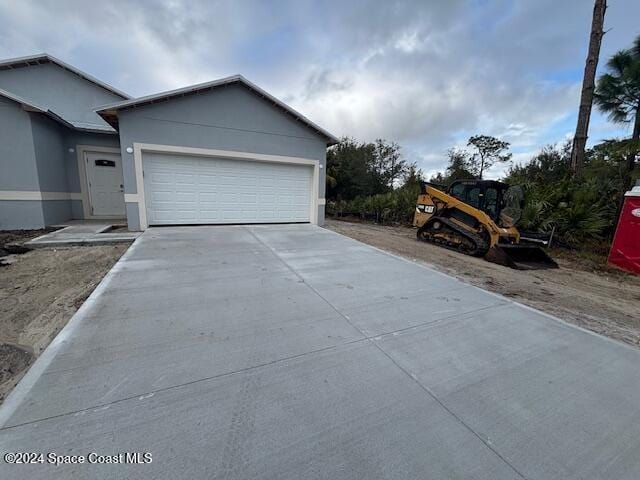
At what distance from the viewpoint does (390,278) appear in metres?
4.31

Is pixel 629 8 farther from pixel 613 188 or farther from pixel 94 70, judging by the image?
pixel 94 70

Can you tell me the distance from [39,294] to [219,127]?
6.13 meters

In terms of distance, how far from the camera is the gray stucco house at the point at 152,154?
7.23 m

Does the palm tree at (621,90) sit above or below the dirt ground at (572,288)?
above

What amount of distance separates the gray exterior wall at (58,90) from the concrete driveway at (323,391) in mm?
11171

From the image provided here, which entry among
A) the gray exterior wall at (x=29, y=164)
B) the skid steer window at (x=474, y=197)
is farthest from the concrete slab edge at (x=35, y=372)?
the skid steer window at (x=474, y=197)

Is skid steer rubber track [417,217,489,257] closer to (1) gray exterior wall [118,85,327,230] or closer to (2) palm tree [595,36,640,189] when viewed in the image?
(1) gray exterior wall [118,85,327,230]

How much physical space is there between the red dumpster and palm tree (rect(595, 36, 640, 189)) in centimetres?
475

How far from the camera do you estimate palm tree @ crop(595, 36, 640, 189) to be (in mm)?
9297

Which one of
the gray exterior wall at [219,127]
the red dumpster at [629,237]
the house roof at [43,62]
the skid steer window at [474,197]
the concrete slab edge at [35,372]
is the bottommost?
the concrete slab edge at [35,372]

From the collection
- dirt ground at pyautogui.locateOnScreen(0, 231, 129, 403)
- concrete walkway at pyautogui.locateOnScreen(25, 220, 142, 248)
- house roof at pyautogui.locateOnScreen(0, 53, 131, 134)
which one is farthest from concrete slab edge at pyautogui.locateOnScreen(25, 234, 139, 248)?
house roof at pyautogui.locateOnScreen(0, 53, 131, 134)

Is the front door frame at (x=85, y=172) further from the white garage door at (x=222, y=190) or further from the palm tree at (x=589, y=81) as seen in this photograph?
the palm tree at (x=589, y=81)

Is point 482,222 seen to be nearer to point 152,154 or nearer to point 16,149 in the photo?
point 152,154

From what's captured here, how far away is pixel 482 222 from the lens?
7.34m
